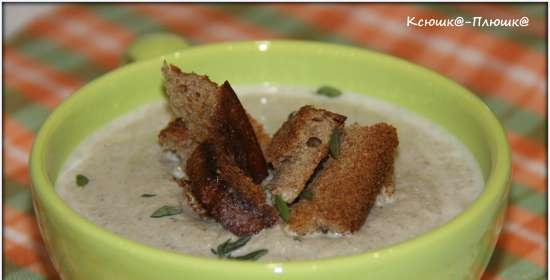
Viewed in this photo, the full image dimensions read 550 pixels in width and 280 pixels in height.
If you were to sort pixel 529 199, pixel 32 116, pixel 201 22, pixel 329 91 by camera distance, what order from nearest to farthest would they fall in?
pixel 329 91 < pixel 529 199 < pixel 32 116 < pixel 201 22

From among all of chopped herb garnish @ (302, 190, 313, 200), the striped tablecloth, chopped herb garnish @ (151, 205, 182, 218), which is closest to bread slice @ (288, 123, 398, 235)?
chopped herb garnish @ (302, 190, 313, 200)

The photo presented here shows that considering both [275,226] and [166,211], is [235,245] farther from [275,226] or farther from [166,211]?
[166,211]

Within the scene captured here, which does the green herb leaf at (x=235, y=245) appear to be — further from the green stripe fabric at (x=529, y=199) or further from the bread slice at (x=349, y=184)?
the green stripe fabric at (x=529, y=199)

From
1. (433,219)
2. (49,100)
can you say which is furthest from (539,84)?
(49,100)

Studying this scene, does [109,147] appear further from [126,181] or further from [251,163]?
[251,163]

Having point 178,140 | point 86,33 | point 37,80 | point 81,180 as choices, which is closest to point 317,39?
point 86,33

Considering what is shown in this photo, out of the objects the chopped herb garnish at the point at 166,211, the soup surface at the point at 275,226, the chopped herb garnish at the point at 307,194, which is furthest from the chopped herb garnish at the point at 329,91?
the chopped herb garnish at the point at 166,211

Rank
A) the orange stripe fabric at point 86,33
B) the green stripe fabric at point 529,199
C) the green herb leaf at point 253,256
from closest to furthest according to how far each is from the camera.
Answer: the green herb leaf at point 253,256
the green stripe fabric at point 529,199
the orange stripe fabric at point 86,33
